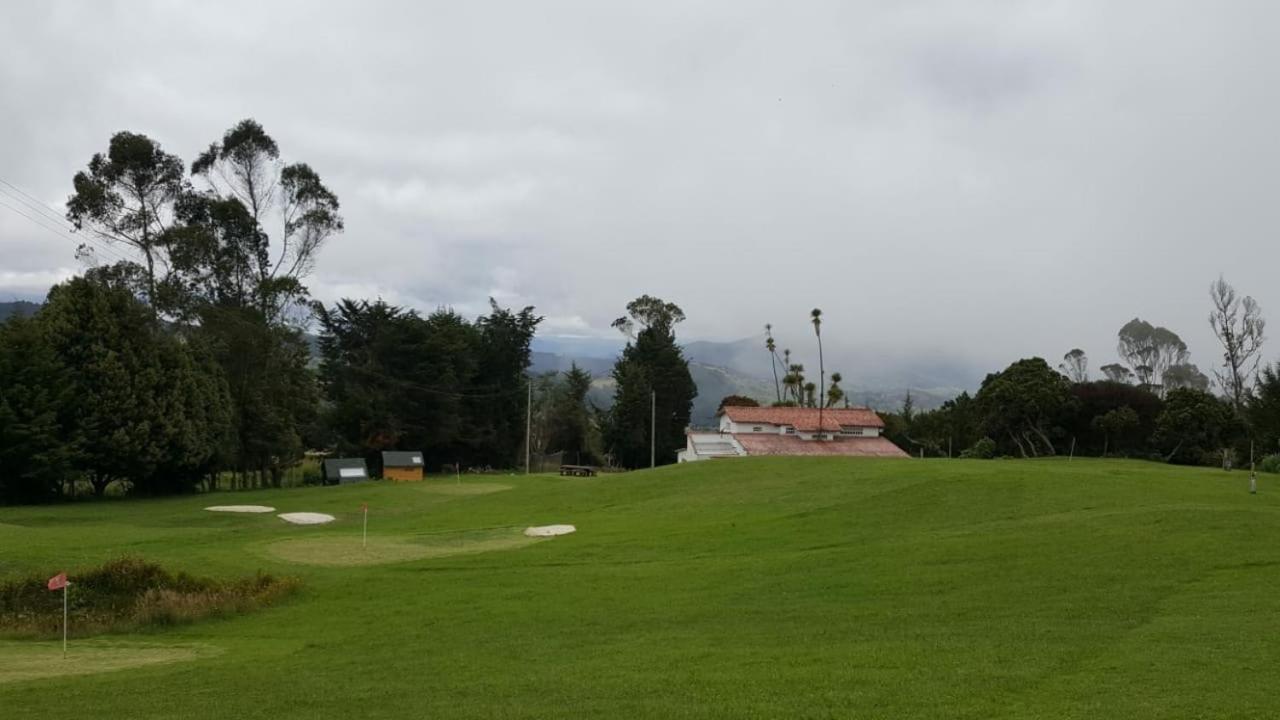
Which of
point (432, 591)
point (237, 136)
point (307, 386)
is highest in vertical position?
point (237, 136)

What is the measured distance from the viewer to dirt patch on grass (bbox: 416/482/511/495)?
5175 centimetres

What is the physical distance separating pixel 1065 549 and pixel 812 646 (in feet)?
31.2

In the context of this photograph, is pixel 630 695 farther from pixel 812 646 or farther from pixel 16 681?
pixel 16 681

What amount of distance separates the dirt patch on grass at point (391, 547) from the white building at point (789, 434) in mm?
40440

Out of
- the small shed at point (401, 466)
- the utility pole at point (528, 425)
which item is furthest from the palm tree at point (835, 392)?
Answer: the small shed at point (401, 466)

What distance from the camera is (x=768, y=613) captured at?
655 inches

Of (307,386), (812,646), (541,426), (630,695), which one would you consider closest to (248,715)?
(630,695)

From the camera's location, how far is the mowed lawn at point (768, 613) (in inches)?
435

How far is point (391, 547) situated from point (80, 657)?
43.2ft

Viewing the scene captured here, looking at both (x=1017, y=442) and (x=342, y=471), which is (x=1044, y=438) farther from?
(x=342, y=471)

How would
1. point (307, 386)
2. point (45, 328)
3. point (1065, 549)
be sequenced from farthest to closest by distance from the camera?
point (307, 386)
point (45, 328)
point (1065, 549)

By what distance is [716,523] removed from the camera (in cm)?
2950

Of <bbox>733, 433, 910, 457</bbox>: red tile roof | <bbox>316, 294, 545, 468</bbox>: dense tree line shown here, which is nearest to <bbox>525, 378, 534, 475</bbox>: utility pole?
<bbox>316, 294, 545, 468</bbox>: dense tree line

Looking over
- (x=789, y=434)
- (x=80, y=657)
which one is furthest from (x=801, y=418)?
(x=80, y=657)
